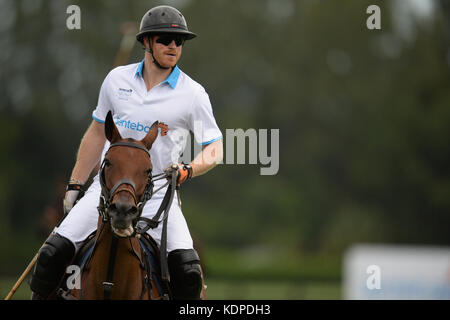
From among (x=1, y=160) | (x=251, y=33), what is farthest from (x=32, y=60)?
(x=251, y=33)

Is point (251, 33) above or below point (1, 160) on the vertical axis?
above

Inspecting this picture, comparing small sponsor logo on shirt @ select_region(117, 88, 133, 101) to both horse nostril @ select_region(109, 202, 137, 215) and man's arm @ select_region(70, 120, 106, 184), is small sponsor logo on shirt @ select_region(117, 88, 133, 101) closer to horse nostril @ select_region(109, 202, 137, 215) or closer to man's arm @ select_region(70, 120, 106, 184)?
man's arm @ select_region(70, 120, 106, 184)

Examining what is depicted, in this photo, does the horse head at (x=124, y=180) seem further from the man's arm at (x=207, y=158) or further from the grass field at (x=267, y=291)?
the grass field at (x=267, y=291)

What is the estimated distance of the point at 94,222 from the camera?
17.5ft

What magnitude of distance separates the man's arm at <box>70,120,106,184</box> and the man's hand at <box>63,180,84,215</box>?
4 centimetres

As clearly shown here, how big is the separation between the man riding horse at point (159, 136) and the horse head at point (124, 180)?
50cm

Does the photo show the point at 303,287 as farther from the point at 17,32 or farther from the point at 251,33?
the point at 251,33

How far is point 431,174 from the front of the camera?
33.3 m

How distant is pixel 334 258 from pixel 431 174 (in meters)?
6.22

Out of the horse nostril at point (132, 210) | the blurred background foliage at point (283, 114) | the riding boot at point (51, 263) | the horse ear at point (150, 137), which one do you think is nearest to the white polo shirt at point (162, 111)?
the horse ear at point (150, 137)

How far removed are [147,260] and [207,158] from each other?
81 centimetres

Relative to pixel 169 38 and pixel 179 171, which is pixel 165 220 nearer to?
pixel 179 171

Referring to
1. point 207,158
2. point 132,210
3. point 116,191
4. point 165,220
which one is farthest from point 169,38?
point 132,210
